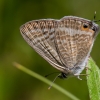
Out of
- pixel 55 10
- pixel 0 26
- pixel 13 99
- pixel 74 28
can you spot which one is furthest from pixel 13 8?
pixel 74 28

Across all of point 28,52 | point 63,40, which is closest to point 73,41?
point 63,40

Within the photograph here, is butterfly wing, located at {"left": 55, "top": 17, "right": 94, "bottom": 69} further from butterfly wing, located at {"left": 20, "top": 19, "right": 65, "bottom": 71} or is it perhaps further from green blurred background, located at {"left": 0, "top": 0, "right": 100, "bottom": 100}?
green blurred background, located at {"left": 0, "top": 0, "right": 100, "bottom": 100}

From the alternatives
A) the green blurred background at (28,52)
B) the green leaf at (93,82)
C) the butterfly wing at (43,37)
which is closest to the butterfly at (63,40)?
the butterfly wing at (43,37)

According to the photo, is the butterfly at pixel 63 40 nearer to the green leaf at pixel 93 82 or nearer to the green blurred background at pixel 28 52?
the green leaf at pixel 93 82

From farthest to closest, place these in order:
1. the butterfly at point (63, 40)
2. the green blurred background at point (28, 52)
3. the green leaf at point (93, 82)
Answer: the green blurred background at point (28, 52)
the butterfly at point (63, 40)
the green leaf at point (93, 82)

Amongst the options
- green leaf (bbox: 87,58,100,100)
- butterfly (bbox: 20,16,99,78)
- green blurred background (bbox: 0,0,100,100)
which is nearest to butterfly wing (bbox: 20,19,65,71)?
butterfly (bbox: 20,16,99,78)

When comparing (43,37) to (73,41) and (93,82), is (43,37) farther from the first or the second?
(93,82)

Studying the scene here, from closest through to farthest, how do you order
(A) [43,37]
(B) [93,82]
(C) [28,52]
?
(B) [93,82], (A) [43,37], (C) [28,52]
